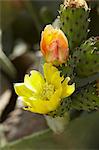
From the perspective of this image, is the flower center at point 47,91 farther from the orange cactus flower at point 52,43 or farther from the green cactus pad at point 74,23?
the green cactus pad at point 74,23

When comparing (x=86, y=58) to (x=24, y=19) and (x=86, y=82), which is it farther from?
(x=24, y=19)

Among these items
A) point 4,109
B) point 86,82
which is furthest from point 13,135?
point 86,82

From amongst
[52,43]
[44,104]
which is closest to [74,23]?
[52,43]

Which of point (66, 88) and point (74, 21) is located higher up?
point (74, 21)

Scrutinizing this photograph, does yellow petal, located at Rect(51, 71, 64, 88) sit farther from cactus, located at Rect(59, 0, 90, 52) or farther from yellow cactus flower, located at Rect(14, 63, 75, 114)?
cactus, located at Rect(59, 0, 90, 52)

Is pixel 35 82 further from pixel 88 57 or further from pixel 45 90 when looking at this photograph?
pixel 88 57

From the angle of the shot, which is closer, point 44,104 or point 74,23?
point 44,104
